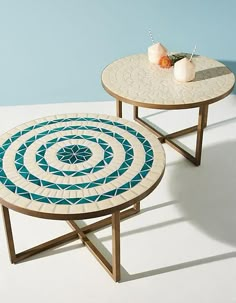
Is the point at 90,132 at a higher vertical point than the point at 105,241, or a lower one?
higher

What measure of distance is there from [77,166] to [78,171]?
44 millimetres

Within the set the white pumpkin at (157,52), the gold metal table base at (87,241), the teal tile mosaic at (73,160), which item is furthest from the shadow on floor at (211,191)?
the white pumpkin at (157,52)

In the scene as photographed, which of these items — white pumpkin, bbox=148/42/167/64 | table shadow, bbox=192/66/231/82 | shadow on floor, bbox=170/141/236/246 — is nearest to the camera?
shadow on floor, bbox=170/141/236/246

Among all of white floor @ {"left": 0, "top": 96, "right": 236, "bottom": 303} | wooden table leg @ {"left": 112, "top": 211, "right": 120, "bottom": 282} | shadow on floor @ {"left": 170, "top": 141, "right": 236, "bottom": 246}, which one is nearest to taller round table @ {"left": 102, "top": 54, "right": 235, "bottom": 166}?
shadow on floor @ {"left": 170, "top": 141, "right": 236, "bottom": 246}

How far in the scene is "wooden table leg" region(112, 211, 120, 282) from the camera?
8.34ft

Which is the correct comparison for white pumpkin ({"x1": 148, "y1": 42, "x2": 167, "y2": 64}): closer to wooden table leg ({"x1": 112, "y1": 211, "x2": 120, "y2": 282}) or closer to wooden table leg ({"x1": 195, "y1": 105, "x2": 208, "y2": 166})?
wooden table leg ({"x1": 195, "y1": 105, "x2": 208, "y2": 166})

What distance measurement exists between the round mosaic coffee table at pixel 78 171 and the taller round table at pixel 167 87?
406mm

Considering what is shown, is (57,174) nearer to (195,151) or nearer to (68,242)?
(68,242)

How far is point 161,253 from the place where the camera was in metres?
2.95

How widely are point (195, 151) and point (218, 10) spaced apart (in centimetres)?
137

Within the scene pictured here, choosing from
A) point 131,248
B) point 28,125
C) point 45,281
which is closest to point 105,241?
point 131,248

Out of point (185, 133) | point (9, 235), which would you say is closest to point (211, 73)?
point (185, 133)

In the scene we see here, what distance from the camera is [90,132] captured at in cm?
300

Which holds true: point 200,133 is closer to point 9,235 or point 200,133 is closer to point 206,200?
point 206,200
